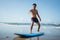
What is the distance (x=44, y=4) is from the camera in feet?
13.1

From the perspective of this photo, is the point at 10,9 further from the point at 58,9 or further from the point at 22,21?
the point at 58,9

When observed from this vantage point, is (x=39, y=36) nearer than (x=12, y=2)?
Yes

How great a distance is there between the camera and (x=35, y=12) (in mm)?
3371

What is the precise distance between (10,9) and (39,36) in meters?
1.11

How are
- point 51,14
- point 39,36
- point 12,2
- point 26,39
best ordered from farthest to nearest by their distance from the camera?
point 51,14
point 12,2
point 39,36
point 26,39

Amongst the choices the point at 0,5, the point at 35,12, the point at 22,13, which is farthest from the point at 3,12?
the point at 35,12

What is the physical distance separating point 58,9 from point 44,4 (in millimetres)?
409

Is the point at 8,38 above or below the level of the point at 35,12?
below

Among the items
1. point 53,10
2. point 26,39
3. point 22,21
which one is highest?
point 53,10

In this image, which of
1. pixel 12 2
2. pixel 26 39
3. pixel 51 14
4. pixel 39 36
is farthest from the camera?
pixel 51 14

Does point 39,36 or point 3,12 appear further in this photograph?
point 3,12

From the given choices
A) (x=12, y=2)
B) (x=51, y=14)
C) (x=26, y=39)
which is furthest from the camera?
(x=51, y=14)

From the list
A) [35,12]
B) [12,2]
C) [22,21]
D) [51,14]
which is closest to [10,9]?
[12,2]

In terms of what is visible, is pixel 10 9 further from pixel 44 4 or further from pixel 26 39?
pixel 26 39
